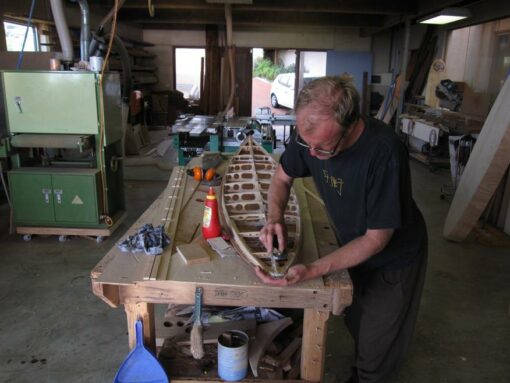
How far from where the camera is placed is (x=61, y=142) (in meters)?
3.95

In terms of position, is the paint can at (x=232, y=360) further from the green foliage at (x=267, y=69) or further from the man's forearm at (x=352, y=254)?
the green foliage at (x=267, y=69)

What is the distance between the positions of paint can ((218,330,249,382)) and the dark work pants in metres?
0.57

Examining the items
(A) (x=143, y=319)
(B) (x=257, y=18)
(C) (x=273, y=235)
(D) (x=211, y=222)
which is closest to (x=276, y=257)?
(C) (x=273, y=235)

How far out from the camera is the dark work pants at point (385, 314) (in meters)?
1.96

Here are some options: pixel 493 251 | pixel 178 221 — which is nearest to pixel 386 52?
pixel 493 251

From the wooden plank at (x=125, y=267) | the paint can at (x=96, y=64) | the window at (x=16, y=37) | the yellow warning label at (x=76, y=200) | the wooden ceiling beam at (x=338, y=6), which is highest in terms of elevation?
the wooden ceiling beam at (x=338, y=6)

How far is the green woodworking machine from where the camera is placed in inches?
155

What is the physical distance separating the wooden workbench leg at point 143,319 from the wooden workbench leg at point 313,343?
2.09ft

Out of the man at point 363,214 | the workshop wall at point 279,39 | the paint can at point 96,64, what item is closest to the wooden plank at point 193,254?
the man at point 363,214

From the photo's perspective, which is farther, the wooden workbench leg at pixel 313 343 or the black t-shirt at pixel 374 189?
the wooden workbench leg at pixel 313 343

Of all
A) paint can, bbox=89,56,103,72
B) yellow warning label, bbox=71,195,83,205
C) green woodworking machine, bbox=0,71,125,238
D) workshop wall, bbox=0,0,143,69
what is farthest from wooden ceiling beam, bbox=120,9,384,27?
yellow warning label, bbox=71,195,83,205

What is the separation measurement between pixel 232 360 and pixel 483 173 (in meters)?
3.14

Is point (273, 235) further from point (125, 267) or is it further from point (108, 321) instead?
point (108, 321)

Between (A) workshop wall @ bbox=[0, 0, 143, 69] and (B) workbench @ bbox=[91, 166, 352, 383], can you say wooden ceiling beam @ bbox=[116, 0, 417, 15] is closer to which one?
(A) workshop wall @ bbox=[0, 0, 143, 69]
